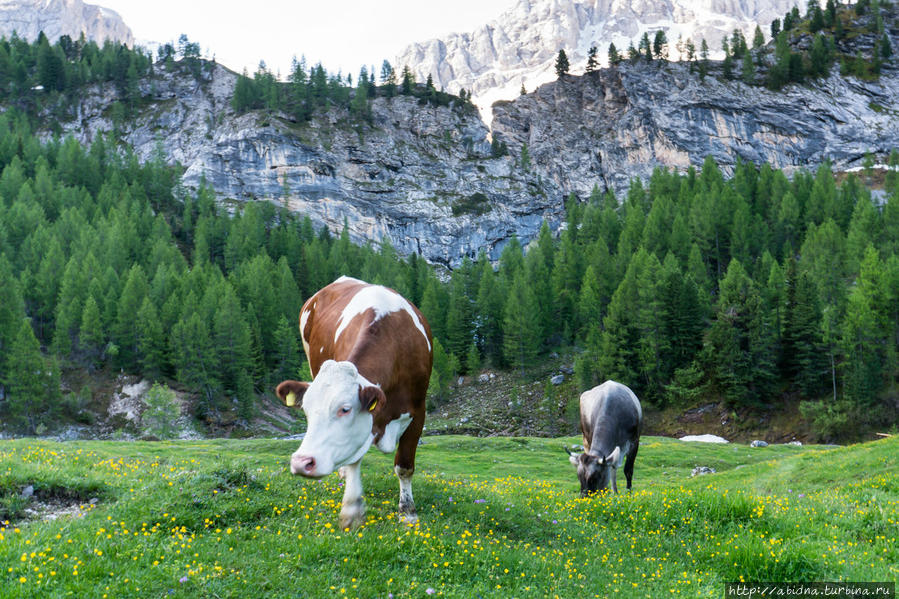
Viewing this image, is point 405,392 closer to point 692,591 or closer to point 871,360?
→ point 692,591

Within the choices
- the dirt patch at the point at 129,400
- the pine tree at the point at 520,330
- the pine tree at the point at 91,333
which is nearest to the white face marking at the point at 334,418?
the dirt patch at the point at 129,400

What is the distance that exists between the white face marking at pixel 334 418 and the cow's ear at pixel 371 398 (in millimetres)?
62

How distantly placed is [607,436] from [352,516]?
32.9ft

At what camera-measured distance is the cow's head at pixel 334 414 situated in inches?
243

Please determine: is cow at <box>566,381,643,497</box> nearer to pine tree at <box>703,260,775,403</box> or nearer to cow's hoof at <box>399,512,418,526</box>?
cow's hoof at <box>399,512,418,526</box>

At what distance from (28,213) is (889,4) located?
825 feet

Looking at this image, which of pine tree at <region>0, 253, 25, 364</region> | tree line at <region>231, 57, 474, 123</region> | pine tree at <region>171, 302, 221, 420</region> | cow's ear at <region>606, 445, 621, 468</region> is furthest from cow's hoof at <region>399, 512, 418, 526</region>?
tree line at <region>231, 57, 474, 123</region>

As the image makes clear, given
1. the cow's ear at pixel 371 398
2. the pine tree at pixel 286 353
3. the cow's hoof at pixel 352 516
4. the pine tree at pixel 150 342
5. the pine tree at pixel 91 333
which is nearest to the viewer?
the cow's ear at pixel 371 398

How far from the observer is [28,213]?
90.0 metres

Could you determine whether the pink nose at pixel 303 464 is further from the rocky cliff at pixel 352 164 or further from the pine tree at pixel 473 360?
the rocky cliff at pixel 352 164

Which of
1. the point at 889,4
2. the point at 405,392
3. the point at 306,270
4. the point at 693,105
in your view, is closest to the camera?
the point at 405,392

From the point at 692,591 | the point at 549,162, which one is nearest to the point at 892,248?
the point at 692,591

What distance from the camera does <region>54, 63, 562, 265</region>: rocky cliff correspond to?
158 metres

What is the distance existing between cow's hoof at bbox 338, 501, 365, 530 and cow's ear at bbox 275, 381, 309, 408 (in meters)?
1.72
